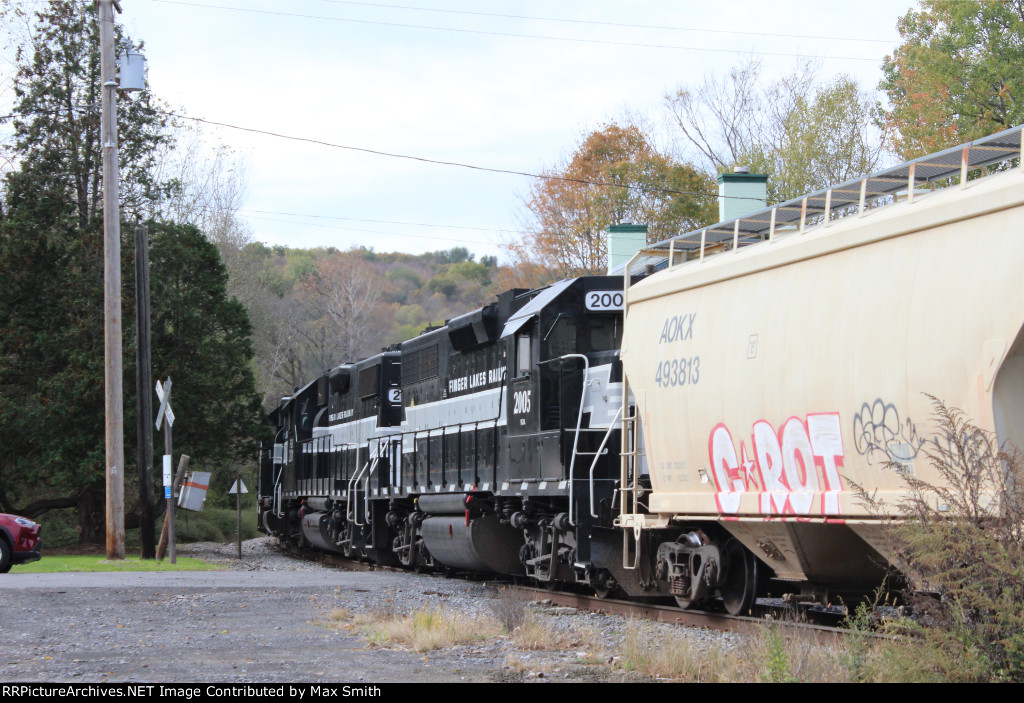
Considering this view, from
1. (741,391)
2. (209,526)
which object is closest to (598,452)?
(741,391)

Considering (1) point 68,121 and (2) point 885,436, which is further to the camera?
(1) point 68,121

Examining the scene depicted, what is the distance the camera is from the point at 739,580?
12.0 m

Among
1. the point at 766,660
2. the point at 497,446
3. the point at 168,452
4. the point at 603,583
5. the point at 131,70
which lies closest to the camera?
the point at 766,660

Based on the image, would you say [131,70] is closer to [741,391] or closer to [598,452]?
[598,452]

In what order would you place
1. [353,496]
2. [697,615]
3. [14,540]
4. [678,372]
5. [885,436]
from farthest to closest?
[353,496] < [14,540] < [697,615] < [678,372] < [885,436]

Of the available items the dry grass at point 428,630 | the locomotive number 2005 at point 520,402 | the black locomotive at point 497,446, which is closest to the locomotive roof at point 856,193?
the black locomotive at point 497,446

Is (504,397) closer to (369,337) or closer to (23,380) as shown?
(23,380)

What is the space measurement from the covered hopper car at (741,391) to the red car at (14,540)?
7.35 metres

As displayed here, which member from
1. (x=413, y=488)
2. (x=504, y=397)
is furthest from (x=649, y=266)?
(x=413, y=488)

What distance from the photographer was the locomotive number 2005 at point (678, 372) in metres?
11.1

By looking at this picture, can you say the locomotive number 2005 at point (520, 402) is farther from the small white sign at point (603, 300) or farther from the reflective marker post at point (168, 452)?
the reflective marker post at point (168, 452)

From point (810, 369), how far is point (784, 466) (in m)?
0.95

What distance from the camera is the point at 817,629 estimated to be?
9875mm

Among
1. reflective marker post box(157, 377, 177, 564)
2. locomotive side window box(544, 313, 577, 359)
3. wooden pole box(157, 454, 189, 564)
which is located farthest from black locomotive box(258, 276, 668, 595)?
reflective marker post box(157, 377, 177, 564)
